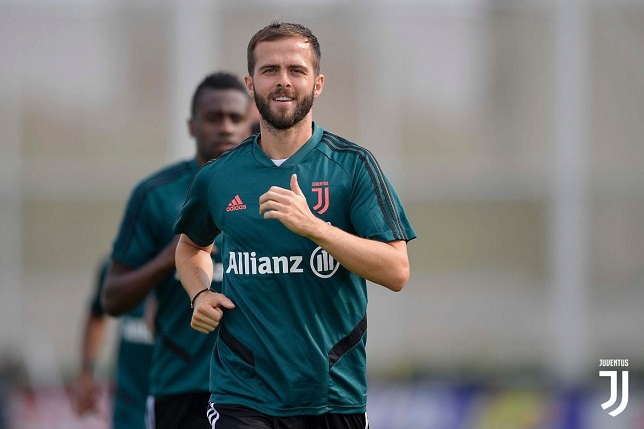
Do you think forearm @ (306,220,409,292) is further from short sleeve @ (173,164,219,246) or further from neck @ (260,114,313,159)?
short sleeve @ (173,164,219,246)

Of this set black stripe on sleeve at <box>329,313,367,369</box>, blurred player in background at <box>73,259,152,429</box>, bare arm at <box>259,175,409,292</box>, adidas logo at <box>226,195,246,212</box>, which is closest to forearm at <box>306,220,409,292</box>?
bare arm at <box>259,175,409,292</box>

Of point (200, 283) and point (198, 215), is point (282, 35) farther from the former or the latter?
point (200, 283)

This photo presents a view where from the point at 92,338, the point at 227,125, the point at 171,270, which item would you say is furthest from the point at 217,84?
the point at 92,338

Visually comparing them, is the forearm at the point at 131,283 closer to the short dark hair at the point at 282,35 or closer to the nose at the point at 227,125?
the nose at the point at 227,125

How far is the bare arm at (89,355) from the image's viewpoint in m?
8.16

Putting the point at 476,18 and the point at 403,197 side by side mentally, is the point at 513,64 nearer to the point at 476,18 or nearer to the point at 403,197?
the point at 476,18

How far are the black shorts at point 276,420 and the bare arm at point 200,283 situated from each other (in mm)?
314

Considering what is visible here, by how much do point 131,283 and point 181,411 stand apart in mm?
660

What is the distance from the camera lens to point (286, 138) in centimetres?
484

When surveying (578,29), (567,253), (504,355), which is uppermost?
(578,29)

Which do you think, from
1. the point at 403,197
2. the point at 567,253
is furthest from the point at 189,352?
the point at 403,197

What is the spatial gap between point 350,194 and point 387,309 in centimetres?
1971

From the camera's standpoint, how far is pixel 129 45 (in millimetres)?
35969

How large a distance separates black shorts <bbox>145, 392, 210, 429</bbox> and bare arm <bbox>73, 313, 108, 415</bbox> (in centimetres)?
180
